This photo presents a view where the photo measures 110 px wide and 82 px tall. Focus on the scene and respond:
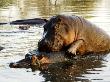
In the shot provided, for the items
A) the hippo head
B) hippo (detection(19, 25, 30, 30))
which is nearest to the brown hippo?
the hippo head

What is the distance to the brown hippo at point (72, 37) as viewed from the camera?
33.9ft

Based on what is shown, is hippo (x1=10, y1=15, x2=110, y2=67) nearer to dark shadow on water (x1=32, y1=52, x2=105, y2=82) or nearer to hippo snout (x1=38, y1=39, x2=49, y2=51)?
hippo snout (x1=38, y1=39, x2=49, y2=51)

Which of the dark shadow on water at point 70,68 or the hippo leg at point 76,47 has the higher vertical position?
the hippo leg at point 76,47

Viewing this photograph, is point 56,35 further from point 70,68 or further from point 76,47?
point 70,68

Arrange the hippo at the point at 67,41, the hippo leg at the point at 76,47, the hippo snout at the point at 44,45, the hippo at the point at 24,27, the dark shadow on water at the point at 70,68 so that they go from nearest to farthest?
the dark shadow on water at the point at 70,68 < the hippo at the point at 67,41 < the hippo snout at the point at 44,45 < the hippo leg at the point at 76,47 < the hippo at the point at 24,27

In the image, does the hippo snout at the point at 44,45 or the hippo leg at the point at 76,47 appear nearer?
the hippo snout at the point at 44,45

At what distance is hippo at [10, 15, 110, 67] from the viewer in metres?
9.55

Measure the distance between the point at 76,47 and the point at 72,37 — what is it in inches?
16.3

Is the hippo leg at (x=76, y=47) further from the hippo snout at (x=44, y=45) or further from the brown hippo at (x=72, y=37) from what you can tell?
the hippo snout at (x=44, y=45)

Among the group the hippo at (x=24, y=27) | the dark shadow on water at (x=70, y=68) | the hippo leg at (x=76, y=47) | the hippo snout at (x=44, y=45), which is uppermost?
the hippo snout at (x=44, y=45)

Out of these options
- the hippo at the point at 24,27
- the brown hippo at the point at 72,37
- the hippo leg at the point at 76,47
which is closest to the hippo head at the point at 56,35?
the brown hippo at the point at 72,37

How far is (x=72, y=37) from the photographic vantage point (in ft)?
35.7

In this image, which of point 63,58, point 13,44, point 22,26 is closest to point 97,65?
point 63,58

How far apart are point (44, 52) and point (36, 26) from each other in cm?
705
